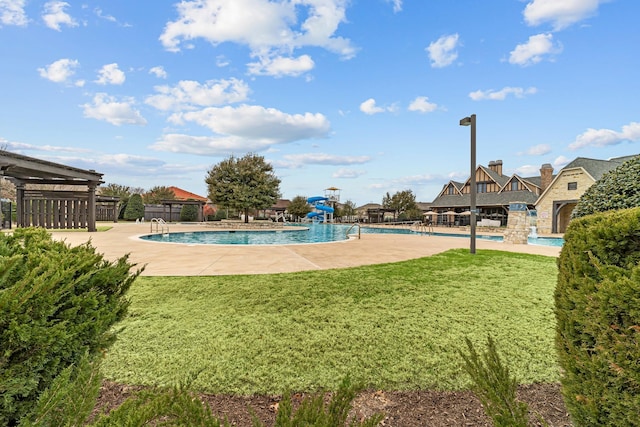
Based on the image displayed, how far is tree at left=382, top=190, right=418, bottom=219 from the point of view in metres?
46.3

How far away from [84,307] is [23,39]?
14.3 meters

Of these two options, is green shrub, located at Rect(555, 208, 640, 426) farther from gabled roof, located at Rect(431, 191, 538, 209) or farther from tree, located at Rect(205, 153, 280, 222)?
gabled roof, located at Rect(431, 191, 538, 209)

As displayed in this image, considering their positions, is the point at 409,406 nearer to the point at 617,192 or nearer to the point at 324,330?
the point at 324,330

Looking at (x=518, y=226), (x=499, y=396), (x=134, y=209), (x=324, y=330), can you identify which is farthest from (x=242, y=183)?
(x=499, y=396)

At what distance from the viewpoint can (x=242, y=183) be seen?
1109 inches

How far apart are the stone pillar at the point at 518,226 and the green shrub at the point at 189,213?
32104mm

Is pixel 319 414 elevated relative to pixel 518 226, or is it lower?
lower

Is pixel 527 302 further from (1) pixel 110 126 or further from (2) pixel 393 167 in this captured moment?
(1) pixel 110 126

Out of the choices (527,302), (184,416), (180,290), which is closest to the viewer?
(184,416)

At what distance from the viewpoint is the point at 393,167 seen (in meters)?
26.3

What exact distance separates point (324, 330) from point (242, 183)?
25830mm

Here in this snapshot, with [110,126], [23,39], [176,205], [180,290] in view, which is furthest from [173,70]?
[176,205]

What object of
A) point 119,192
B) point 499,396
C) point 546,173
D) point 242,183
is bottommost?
point 499,396

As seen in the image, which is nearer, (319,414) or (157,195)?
(319,414)
